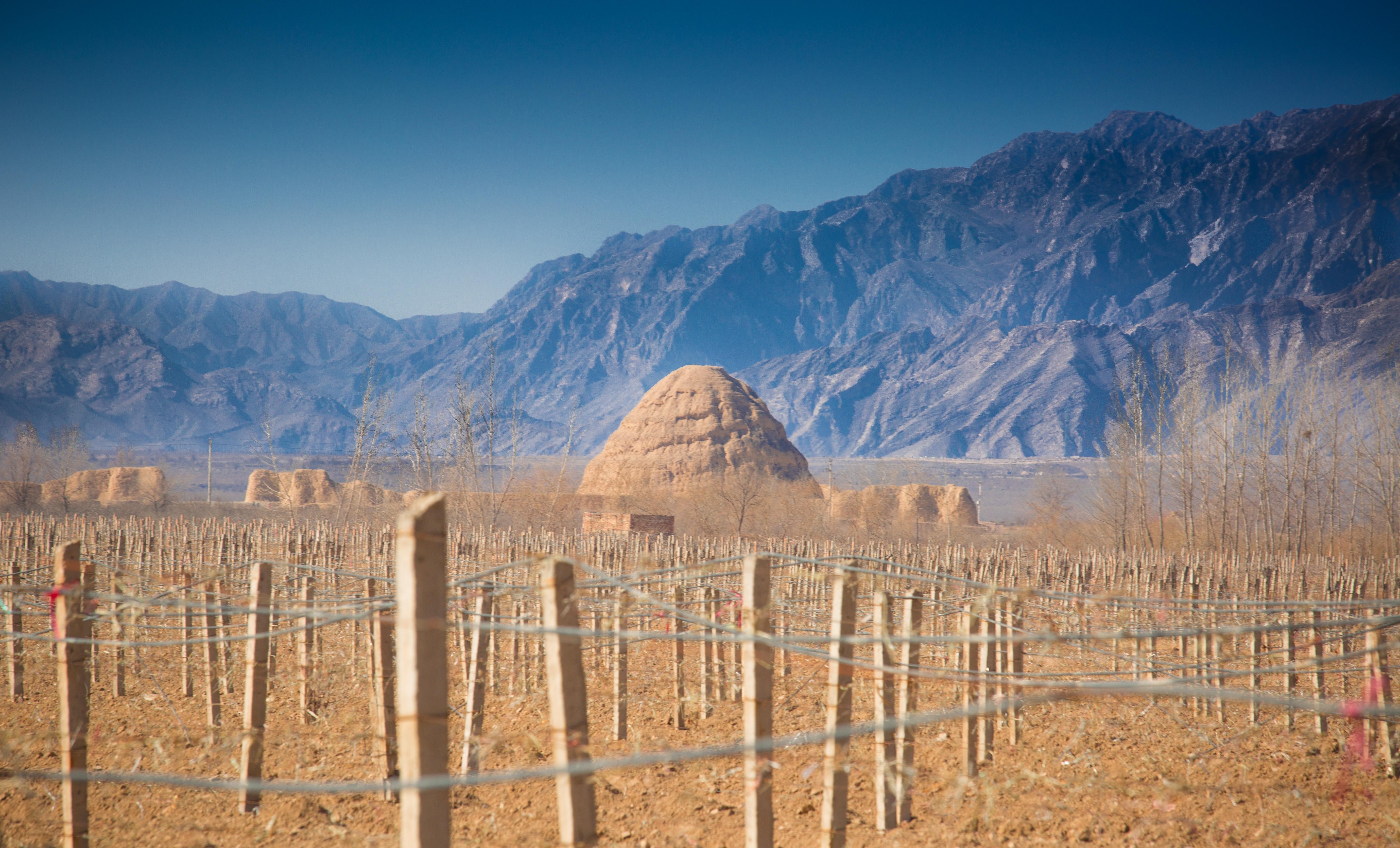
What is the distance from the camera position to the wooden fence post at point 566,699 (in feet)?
10.6

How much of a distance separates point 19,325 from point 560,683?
204849 mm

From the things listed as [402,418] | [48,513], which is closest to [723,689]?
[48,513]

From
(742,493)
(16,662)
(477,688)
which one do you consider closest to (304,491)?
(742,493)

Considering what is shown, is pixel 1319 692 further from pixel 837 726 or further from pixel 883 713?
pixel 837 726

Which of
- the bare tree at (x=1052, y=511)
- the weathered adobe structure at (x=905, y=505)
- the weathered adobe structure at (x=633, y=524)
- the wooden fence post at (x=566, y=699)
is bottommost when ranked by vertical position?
the bare tree at (x=1052, y=511)

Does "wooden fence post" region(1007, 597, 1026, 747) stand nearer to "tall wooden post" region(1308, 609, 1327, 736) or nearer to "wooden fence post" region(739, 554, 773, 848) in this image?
"tall wooden post" region(1308, 609, 1327, 736)

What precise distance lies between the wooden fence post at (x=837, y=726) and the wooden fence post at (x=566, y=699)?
1.27 metres

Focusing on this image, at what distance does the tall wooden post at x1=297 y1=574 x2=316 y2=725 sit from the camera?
795 centimetres

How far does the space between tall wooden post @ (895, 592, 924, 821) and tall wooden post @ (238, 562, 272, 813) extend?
4093 mm

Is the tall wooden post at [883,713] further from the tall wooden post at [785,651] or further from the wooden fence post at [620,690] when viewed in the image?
the tall wooden post at [785,651]

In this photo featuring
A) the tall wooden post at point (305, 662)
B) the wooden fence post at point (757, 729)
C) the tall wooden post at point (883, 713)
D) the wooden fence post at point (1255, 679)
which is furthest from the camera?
the wooden fence post at point (1255, 679)

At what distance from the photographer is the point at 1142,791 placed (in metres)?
6.35

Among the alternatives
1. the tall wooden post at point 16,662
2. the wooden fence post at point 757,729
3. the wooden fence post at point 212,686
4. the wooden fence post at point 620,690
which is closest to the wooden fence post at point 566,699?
the wooden fence post at point 757,729

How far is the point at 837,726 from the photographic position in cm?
431
